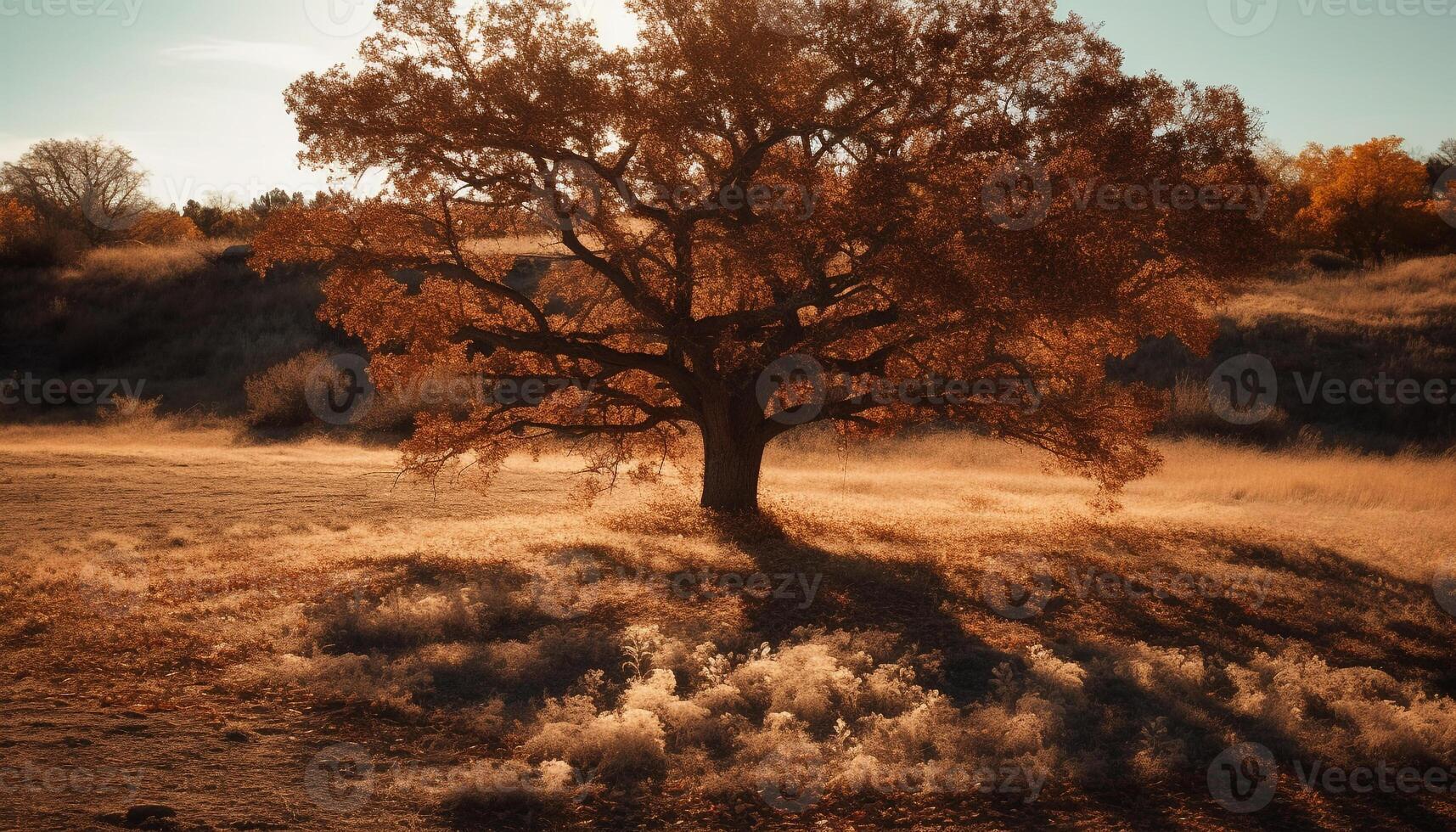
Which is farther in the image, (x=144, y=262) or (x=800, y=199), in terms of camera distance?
(x=144, y=262)

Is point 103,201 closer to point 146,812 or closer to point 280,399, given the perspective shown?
point 280,399

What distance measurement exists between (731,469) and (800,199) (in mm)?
5587

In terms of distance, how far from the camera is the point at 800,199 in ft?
45.9

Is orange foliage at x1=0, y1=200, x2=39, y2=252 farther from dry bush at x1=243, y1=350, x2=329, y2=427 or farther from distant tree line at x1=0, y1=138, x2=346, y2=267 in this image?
dry bush at x1=243, y1=350, x2=329, y2=427

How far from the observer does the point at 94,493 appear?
67.1ft

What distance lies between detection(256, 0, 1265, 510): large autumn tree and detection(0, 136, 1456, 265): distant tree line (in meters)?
46.3

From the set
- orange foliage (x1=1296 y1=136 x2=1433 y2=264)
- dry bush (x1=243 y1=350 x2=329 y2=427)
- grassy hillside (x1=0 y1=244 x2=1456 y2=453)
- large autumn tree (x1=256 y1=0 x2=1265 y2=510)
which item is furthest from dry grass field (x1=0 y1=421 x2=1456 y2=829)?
orange foliage (x1=1296 y1=136 x2=1433 y2=264)

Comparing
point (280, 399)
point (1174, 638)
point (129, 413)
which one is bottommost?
point (1174, 638)

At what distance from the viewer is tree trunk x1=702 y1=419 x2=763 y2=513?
17.6m

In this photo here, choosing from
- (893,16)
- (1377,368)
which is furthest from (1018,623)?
(1377,368)

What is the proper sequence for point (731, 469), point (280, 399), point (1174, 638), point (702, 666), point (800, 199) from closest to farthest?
point (702, 666) → point (1174, 638) → point (800, 199) → point (731, 469) → point (280, 399)

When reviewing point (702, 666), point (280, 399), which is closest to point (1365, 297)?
point (280, 399)

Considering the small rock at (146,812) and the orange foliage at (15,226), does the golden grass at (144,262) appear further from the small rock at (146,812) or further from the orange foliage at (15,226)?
the small rock at (146,812)

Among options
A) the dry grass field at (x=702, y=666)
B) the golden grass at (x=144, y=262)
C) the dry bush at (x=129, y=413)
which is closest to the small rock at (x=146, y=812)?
the dry grass field at (x=702, y=666)
